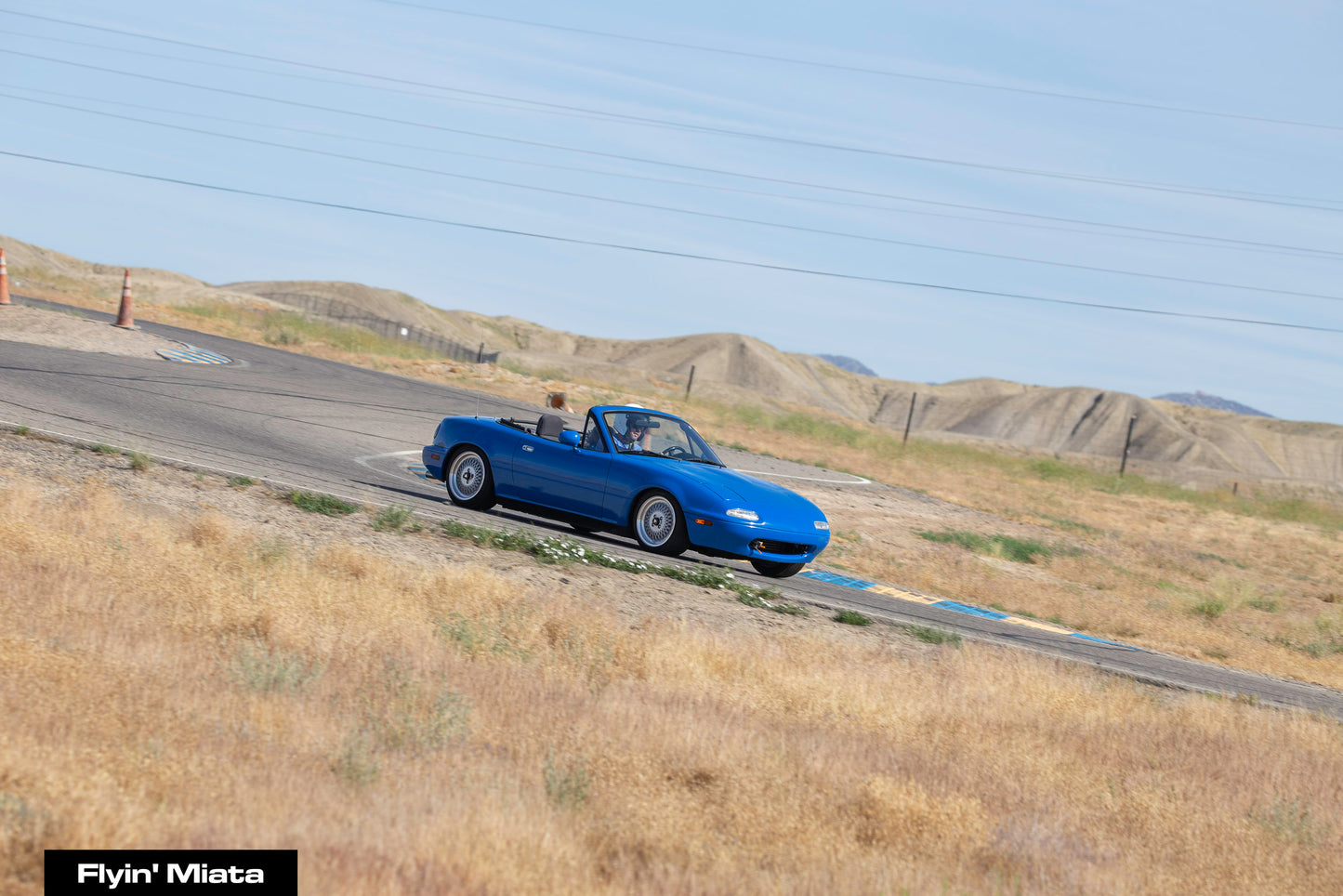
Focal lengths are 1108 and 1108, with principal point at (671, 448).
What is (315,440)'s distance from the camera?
53.7 ft

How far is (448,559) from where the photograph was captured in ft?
30.4

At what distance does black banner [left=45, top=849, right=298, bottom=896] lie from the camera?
3.19 meters

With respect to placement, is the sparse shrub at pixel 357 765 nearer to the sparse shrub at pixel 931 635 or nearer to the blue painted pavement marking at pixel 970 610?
the sparse shrub at pixel 931 635

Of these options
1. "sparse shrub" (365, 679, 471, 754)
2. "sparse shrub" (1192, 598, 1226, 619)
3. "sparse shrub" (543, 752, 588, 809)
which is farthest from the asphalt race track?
"sparse shrub" (543, 752, 588, 809)

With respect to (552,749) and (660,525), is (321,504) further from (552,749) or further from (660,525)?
(552,749)

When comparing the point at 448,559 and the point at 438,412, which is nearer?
the point at 448,559

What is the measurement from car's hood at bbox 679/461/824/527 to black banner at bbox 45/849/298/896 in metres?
7.57

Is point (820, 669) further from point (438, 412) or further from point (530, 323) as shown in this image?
point (530, 323)

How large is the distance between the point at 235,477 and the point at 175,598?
16.8 feet

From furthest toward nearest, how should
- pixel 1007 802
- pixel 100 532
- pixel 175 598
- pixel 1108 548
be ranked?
pixel 1108 548, pixel 100 532, pixel 175 598, pixel 1007 802

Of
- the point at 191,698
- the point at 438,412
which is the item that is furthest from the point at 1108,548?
the point at 191,698

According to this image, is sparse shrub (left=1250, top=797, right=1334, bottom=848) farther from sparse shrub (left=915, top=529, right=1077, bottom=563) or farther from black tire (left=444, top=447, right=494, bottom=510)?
sparse shrub (left=915, top=529, right=1077, bottom=563)

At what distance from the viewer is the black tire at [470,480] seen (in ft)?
40.4

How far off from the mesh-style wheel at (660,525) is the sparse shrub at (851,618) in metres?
1.73
